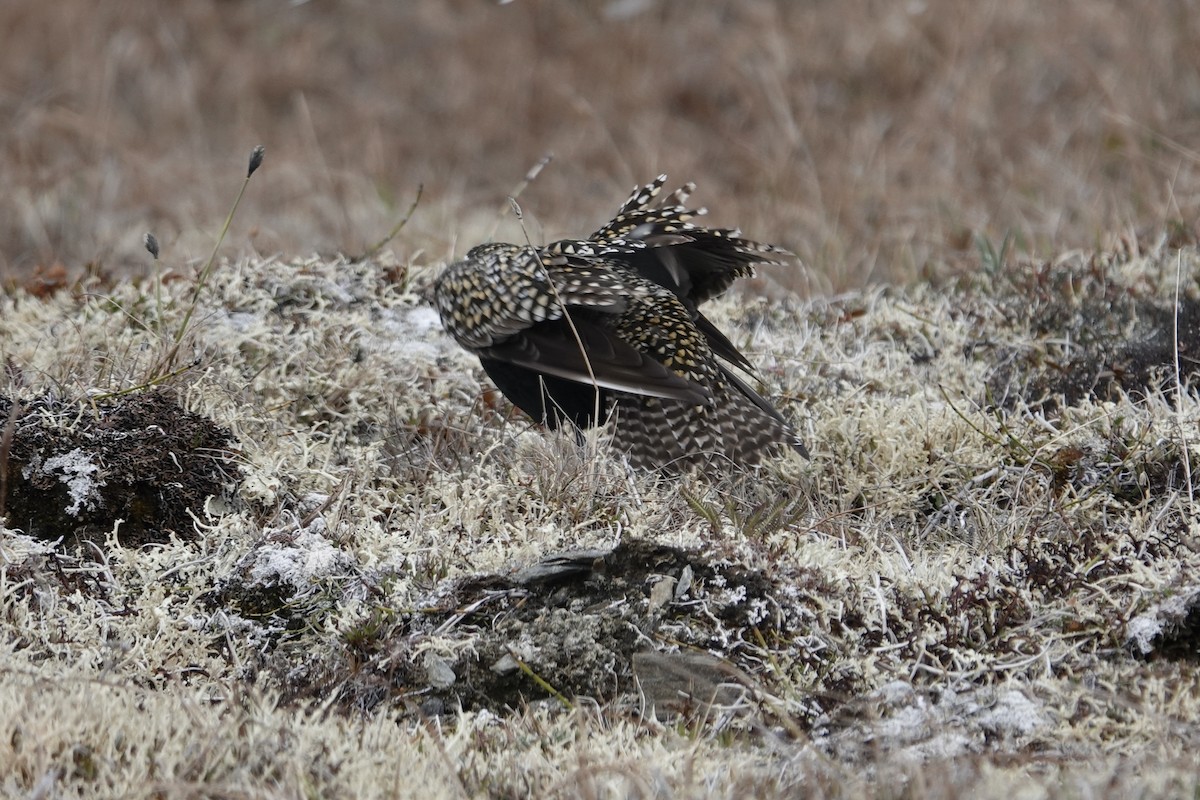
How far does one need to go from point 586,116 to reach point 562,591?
9646 mm

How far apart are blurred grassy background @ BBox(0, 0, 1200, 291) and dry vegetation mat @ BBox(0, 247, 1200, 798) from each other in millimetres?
3365

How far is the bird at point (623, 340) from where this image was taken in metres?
4.53

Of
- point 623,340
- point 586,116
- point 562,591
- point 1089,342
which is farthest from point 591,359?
point 586,116

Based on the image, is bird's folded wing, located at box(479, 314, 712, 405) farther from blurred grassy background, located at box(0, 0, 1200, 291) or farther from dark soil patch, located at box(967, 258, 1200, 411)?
blurred grassy background, located at box(0, 0, 1200, 291)

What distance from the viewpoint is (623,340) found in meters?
4.73

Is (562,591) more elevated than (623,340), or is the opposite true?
(623,340)

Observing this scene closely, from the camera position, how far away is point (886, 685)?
123 inches

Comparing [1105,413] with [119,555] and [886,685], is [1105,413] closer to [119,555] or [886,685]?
Result: [886,685]

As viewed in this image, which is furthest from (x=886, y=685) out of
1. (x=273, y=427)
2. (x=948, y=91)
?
(x=948, y=91)

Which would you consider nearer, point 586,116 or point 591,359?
point 591,359

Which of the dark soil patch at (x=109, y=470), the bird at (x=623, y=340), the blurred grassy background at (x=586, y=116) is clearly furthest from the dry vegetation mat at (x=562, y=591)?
the blurred grassy background at (x=586, y=116)

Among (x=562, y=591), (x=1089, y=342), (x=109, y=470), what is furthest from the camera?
(x=1089, y=342)

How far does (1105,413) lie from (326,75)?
36.7ft

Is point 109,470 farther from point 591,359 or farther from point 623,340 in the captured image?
point 623,340
